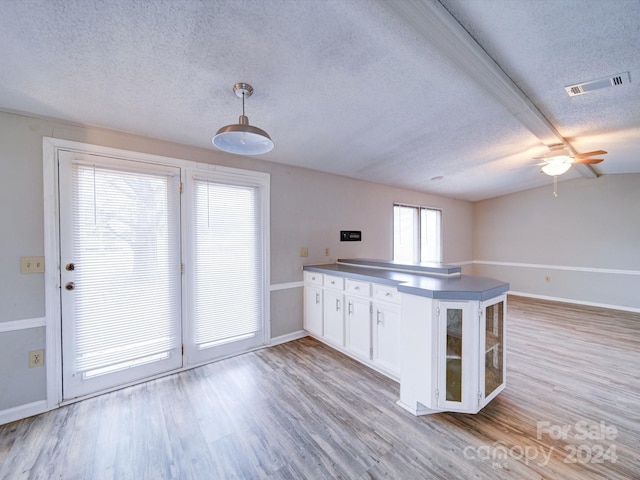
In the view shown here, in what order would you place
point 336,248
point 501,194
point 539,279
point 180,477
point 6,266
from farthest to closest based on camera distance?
point 501,194 < point 539,279 < point 336,248 < point 6,266 < point 180,477

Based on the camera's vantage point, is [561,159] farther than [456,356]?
Yes

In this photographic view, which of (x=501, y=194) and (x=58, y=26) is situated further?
(x=501, y=194)

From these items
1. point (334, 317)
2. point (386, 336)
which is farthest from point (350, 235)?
point (386, 336)

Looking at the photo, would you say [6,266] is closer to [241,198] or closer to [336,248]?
[241,198]

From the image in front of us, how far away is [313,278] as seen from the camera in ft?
11.5

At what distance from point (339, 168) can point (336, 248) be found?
1175mm

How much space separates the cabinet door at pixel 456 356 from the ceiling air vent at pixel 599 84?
200cm

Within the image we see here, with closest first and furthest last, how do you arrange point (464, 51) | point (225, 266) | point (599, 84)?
point (464, 51) → point (599, 84) → point (225, 266)

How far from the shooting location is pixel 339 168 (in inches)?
149

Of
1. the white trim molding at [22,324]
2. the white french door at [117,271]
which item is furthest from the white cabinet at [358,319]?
the white trim molding at [22,324]

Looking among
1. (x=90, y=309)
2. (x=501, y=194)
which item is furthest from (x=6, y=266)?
(x=501, y=194)

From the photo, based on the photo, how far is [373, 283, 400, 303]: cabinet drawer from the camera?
242 centimetres

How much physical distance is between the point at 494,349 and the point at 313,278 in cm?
205

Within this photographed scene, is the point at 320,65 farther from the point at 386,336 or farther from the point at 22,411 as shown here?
the point at 22,411
